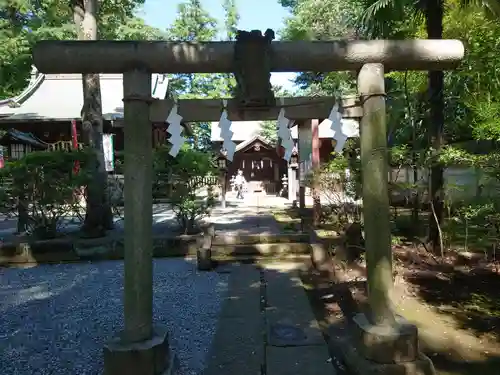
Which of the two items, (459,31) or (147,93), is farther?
(459,31)

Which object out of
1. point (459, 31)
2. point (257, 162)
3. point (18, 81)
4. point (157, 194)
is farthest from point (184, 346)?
point (18, 81)

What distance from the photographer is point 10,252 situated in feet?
25.9

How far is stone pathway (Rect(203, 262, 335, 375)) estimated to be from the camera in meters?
3.49

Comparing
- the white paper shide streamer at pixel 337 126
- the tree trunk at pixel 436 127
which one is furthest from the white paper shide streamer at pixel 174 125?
the tree trunk at pixel 436 127

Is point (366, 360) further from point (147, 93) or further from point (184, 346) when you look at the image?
point (147, 93)

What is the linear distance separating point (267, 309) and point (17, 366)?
270 centimetres

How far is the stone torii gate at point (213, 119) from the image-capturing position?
314cm

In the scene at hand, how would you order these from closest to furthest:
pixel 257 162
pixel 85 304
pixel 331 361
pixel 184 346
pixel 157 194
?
1. pixel 331 361
2. pixel 184 346
3. pixel 85 304
4. pixel 157 194
5. pixel 257 162

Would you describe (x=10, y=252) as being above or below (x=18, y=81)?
below

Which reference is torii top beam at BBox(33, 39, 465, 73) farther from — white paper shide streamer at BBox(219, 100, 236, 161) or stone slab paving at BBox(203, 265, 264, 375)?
stone slab paving at BBox(203, 265, 264, 375)

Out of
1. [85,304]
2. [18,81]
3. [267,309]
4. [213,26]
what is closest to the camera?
[267,309]

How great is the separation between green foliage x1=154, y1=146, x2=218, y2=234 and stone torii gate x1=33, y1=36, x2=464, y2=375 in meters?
5.80

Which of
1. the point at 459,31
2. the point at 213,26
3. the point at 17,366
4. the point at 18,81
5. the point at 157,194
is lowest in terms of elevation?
the point at 17,366

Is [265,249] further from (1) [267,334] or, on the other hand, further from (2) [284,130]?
(2) [284,130]
